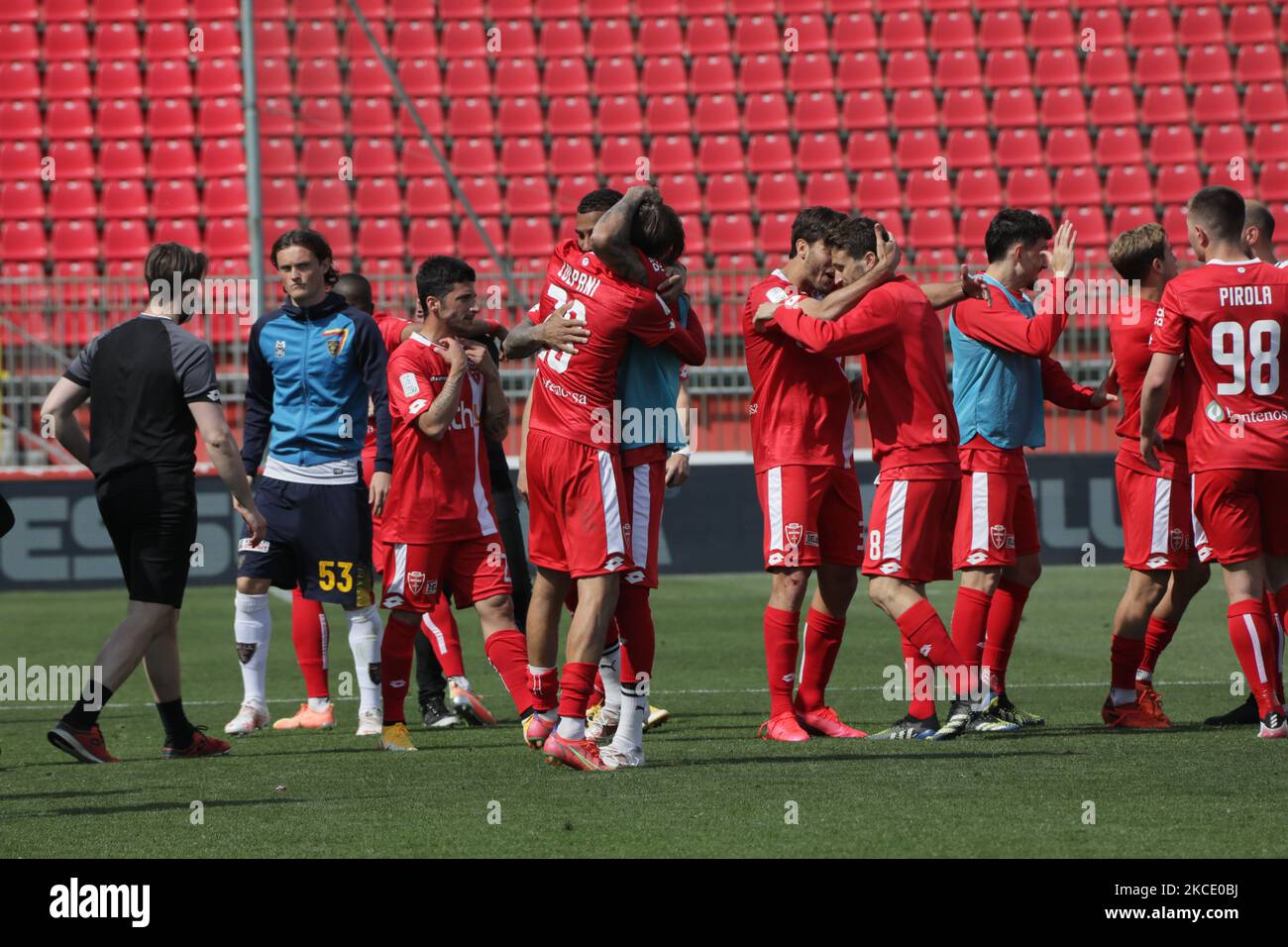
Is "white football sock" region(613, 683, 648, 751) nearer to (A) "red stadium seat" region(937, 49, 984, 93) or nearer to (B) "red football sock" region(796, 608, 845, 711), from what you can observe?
(B) "red football sock" region(796, 608, 845, 711)

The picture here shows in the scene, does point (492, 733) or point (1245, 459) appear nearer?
point (1245, 459)

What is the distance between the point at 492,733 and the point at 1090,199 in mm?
15064

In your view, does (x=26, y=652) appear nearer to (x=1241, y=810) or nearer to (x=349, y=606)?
(x=349, y=606)

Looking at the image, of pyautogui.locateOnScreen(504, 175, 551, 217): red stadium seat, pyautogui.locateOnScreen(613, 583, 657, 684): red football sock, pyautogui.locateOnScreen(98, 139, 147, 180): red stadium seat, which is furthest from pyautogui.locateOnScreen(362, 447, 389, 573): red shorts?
pyautogui.locateOnScreen(98, 139, 147, 180): red stadium seat

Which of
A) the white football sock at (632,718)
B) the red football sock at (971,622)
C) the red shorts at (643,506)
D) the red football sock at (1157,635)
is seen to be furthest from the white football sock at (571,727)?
the red football sock at (1157,635)

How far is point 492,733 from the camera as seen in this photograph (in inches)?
301

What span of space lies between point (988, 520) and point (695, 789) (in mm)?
2196

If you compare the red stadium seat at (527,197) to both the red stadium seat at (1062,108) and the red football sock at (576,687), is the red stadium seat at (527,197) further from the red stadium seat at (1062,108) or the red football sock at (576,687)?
the red football sock at (576,687)

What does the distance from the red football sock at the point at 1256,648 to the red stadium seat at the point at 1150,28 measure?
16975mm

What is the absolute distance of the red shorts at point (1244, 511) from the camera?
692cm

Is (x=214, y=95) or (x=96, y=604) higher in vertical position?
(x=214, y=95)

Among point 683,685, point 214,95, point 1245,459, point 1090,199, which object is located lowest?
point 683,685

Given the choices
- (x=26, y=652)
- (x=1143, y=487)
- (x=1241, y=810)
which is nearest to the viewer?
(x=1241, y=810)

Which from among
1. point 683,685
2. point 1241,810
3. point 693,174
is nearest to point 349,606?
point 683,685
